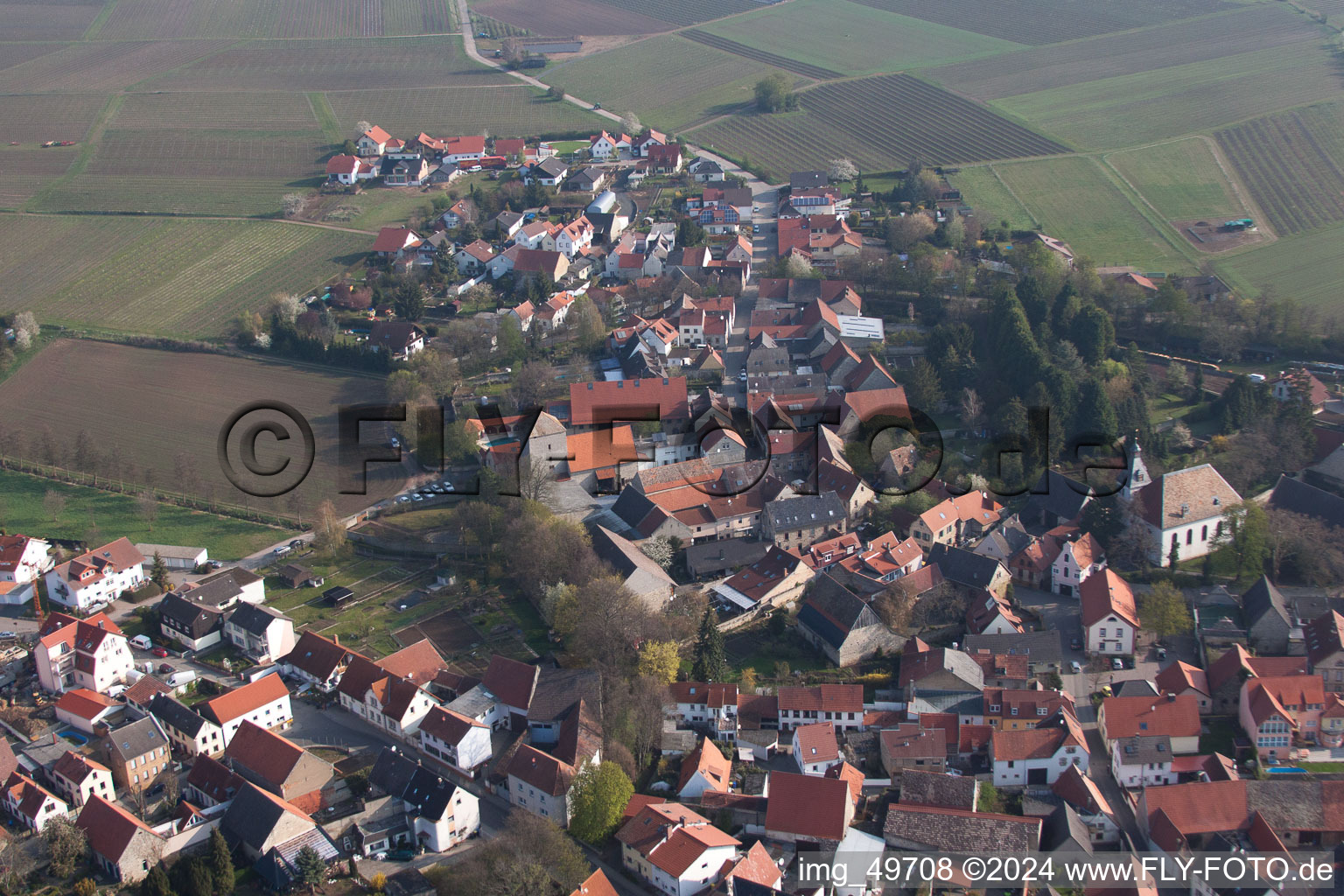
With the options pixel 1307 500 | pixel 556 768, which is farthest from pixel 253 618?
pixel 1307 500

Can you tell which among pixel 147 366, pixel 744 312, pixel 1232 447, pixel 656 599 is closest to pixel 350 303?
pixel 147 366

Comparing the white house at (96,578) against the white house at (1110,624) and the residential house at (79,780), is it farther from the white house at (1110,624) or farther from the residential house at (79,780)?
the white house at (1110,624)

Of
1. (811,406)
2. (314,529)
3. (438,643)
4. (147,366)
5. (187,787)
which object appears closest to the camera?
(187,787)

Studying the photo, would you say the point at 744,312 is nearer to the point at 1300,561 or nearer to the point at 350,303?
the point at 350,303

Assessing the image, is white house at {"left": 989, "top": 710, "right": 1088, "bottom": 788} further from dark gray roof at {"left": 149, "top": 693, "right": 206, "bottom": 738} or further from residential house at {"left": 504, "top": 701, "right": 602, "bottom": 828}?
dark gray roof at {"left": 149, "top": 693, "right": 206, "bottom": 738}

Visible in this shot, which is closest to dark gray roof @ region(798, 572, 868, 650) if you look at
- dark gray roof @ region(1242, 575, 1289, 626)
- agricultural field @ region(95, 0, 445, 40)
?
dark gray roof @ region(1242, 575, 1289, 626)

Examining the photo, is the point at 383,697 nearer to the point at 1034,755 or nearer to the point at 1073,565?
the point at 1034,755

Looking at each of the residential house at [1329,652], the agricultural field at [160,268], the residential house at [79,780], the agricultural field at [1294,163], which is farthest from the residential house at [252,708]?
the agricultural field at [1294,163]
